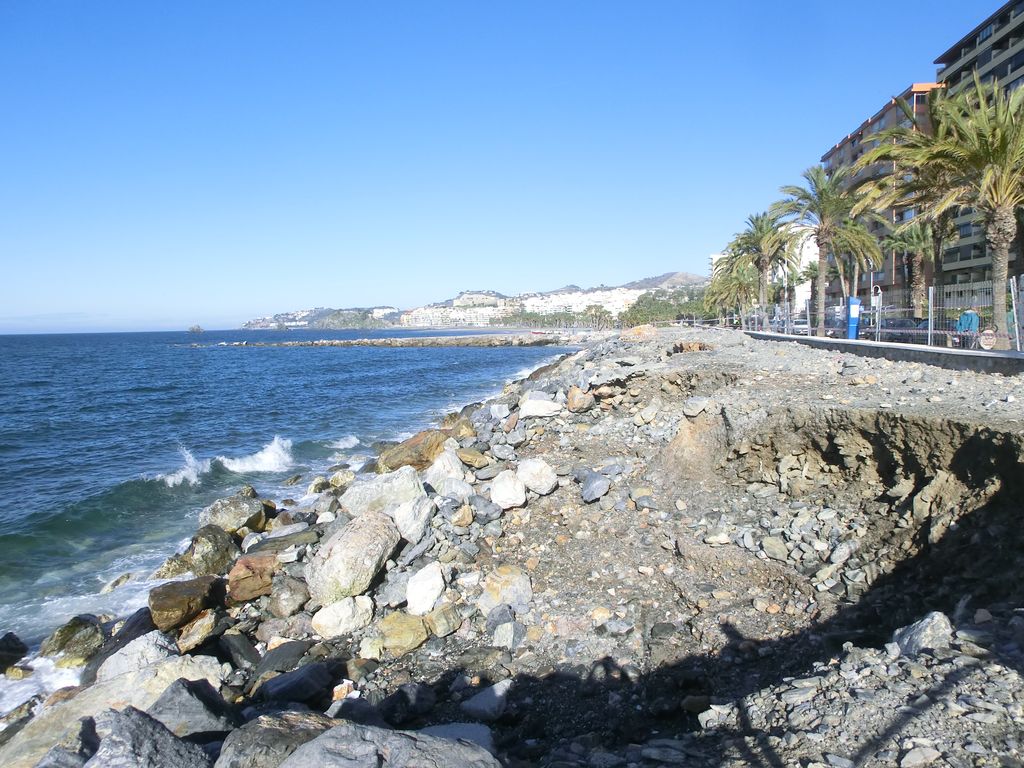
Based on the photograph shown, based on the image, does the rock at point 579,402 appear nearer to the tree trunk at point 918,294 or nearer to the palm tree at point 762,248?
the tree trunk at point 918,294

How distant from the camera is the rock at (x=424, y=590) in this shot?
23.4 feet

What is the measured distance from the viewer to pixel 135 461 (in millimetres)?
18500

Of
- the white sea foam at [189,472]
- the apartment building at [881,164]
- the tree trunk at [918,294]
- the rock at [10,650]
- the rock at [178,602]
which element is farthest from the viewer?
the apartment building at [881,164]

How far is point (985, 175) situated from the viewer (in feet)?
48.3

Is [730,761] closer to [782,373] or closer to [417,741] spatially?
[417,741]

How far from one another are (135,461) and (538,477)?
15.2 metres

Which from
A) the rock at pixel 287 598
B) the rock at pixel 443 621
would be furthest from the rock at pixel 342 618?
the rock at pixel 443 621

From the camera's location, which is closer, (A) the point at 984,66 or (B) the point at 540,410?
(B) the point at 540,410

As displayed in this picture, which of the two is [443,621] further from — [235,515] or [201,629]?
[235,515]

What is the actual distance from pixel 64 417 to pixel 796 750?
33.3 meters

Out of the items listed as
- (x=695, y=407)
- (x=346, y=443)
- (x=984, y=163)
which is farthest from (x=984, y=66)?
(x=346, y=443)

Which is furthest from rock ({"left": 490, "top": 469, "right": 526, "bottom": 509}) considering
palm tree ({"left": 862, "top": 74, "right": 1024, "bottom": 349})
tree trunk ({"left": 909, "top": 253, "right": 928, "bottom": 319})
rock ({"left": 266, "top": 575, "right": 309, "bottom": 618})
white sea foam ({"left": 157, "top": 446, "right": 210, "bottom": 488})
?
tree trunk ({"left": 909, "top": 253, "right": 928, "bottom": 319})

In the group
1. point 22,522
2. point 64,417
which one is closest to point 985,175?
point 22,522

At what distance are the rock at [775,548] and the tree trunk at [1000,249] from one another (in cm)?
1201
